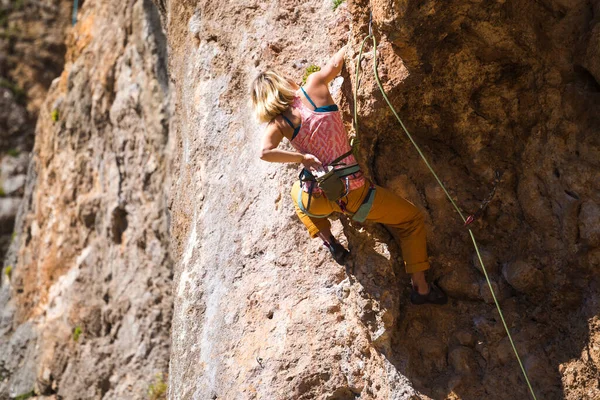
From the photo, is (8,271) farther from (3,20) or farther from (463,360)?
(463,360)

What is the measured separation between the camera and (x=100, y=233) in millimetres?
10828

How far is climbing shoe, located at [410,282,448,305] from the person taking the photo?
516 centimetres

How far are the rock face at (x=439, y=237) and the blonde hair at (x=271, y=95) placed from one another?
0.63 metres

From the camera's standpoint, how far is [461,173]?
5.33 metres

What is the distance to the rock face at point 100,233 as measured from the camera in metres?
9.80

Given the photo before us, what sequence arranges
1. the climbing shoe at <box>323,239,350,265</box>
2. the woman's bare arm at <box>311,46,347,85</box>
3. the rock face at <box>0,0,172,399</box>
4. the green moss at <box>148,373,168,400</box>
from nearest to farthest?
the woman's bare arm at <box>311,46,347,85</box>, the climbing shoe at <box>323,239,350,265</box>, the green moss at <box>148,373,168,400</box>, the rock face at <box>0,0,172,399</box>

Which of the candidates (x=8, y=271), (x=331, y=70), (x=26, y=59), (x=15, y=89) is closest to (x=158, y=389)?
(x=8, y=271)

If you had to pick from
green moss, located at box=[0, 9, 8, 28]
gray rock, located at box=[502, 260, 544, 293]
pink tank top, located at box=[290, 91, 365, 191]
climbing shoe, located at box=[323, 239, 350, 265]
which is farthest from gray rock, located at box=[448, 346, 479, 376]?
green moss, located at box=[0, 9, 8, 28]

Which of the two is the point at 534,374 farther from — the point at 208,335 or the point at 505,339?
the point at 208,335

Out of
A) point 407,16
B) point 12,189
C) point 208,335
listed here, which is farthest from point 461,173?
point 12,189

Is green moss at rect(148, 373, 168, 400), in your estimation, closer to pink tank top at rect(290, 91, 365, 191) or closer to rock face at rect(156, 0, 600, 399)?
rock face at rect(156, 0, 600, 399)

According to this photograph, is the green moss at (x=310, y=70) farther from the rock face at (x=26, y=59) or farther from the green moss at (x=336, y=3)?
the rock face at (x=26, y=59)

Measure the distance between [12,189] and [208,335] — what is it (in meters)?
11.4

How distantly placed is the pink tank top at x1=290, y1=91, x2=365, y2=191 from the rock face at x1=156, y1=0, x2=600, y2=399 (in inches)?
15.5
